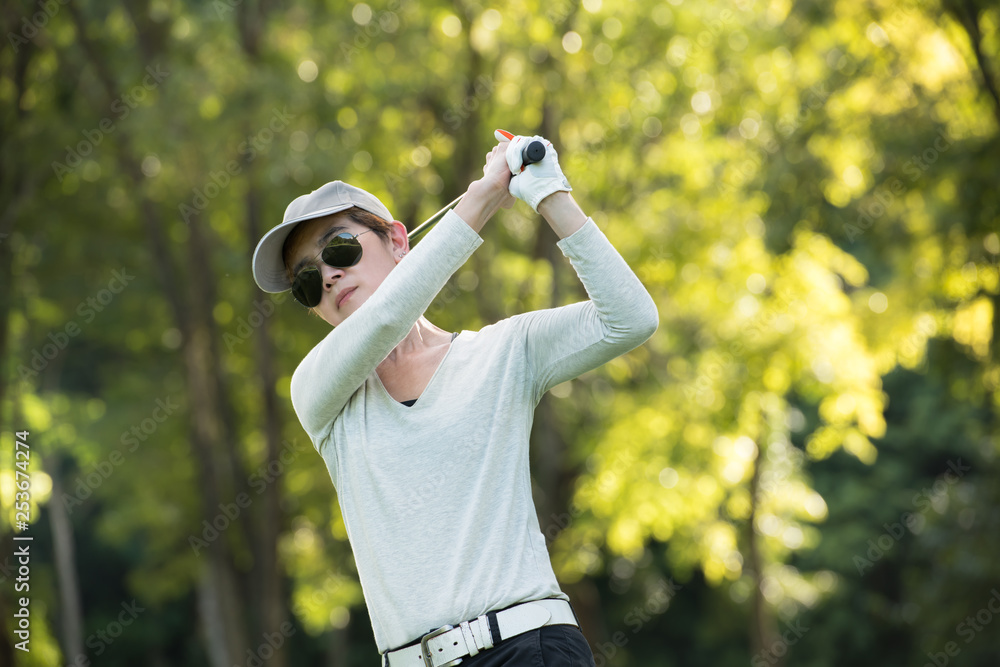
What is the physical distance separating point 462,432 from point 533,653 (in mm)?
413

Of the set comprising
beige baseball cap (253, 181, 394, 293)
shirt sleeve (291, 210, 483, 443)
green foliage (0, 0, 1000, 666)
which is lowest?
shirt sleeve (291, 210, 483, 443)

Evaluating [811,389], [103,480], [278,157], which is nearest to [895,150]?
[811,389]

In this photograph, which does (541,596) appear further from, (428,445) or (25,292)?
(25,292)

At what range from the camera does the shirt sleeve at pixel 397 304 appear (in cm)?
177

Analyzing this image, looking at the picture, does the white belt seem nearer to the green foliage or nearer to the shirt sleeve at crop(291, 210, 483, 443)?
the shirt sleeve at crop(291, 210, 483, 443)

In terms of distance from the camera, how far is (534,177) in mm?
1823

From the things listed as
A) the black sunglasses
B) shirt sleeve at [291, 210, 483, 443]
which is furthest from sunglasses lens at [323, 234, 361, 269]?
shirt sleeve at [291, 210, 483, 443]

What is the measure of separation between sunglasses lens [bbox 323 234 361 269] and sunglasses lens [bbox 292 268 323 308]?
41mm

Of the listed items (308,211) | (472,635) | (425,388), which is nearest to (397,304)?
(425,388)

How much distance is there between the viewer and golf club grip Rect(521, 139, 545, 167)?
71.6 inches

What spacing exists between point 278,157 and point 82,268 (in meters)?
4.75

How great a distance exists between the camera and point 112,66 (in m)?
9.40

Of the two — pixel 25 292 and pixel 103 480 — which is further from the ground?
pixel 25 292

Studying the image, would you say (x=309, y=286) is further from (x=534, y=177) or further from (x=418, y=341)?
(x=534, y=177)
